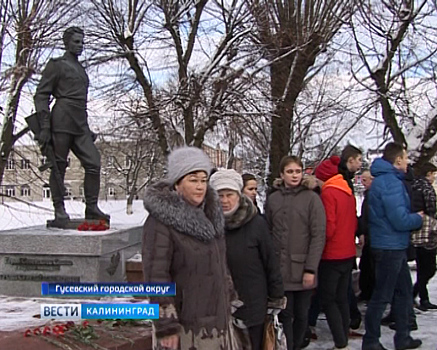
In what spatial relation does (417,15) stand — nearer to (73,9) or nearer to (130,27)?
(130,27)

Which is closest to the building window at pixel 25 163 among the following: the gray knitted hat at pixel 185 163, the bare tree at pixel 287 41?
the bare tree at pixel 287 41

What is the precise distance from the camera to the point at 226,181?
134 inches

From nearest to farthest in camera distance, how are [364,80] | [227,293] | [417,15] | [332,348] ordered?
1. [227,293]
2. [332,348]
3. [417,15]
4. [364,80]

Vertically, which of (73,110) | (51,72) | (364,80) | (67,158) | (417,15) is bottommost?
(67,158)

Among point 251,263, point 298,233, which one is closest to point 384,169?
point 298,233

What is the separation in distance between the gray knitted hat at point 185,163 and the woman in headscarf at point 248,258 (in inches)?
23.5

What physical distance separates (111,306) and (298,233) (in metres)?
1.86

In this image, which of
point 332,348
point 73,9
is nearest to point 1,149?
point 73,9

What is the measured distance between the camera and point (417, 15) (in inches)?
431

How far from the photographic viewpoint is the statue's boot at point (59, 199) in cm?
609

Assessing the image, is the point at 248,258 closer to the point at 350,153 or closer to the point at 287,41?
the point at 350,153

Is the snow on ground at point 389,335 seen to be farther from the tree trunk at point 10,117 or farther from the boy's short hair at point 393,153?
the tree trunk at point 10,117

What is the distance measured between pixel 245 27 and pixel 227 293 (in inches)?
445

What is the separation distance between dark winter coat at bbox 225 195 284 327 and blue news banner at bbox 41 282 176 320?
855 millimetres
